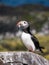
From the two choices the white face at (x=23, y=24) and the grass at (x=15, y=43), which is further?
the grass at (x=15, y=43)

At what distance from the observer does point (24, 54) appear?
5.42 meters

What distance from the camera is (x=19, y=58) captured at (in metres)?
5.41

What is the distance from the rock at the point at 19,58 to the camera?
536cm

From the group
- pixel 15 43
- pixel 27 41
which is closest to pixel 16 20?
pixel 15 43

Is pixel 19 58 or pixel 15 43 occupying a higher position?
pixel 19 58

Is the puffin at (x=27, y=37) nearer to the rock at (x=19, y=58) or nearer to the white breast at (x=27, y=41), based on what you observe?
the white breast at (x=27, y=41)

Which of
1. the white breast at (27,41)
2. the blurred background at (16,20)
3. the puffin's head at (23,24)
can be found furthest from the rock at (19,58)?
the blurred background at (16,20)

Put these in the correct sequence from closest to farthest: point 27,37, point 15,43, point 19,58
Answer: point 19,58 → point 27,37 → point 15,43

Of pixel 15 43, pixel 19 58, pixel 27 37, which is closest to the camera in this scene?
pixel 19 58

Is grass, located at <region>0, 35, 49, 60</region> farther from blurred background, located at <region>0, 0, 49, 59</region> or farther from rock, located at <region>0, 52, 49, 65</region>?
rock, located at <region>0, 52, 49, 65</region>

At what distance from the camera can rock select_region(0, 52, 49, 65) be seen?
5355 millimetres

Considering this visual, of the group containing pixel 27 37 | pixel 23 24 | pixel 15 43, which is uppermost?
pixel 23 24

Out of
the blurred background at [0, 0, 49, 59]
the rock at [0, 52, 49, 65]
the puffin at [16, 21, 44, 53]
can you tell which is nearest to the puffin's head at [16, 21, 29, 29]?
the puffin at [16, 21, 44, 53]

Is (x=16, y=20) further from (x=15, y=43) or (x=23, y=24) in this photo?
(x=23, y=24)
